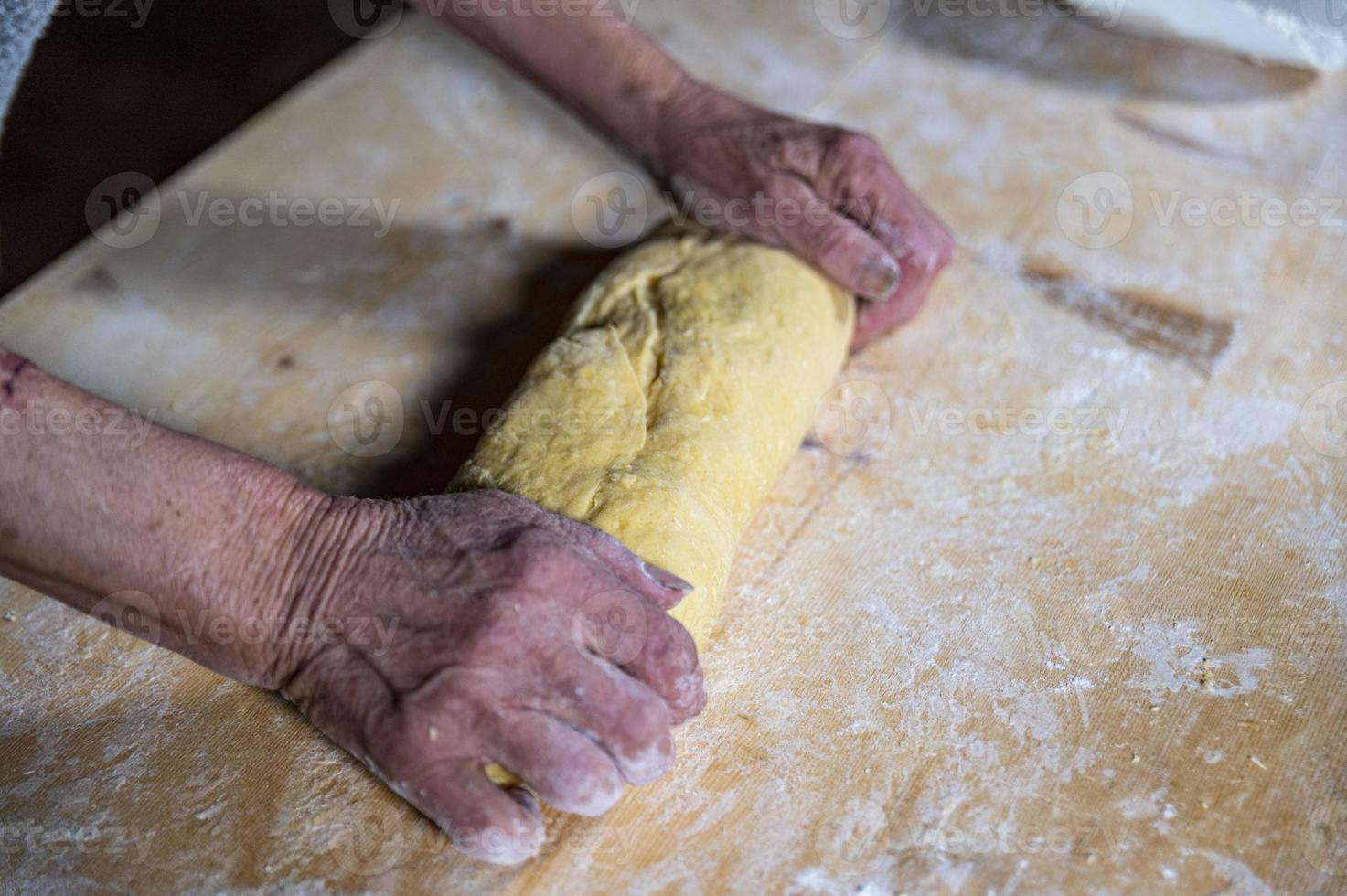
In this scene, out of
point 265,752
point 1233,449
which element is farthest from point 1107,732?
point 265,752

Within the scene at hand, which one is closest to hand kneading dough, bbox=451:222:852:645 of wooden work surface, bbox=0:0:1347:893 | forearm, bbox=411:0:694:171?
wooden work surface, bbox=0:0:1347:893

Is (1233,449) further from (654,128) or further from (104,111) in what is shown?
(104,111)

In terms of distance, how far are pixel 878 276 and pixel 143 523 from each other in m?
1.37

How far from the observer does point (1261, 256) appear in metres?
2.47

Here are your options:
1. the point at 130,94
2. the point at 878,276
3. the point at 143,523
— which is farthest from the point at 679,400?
the point at 130,94

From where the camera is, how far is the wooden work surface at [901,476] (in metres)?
1.54

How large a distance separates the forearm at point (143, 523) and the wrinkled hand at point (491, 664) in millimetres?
75

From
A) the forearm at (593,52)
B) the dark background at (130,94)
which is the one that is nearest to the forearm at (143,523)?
the forearm at (593,52)

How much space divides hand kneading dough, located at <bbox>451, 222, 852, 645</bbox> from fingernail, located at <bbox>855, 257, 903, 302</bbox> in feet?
0.21

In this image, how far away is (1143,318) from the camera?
235 cm

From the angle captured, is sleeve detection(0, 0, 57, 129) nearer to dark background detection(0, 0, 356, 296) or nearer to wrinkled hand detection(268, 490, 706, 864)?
wrinkled hand detection(268, 490, 706, 864)

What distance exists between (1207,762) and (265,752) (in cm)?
143

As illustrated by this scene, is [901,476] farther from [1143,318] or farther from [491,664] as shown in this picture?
[491,664]

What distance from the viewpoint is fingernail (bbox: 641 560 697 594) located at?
155 cm
